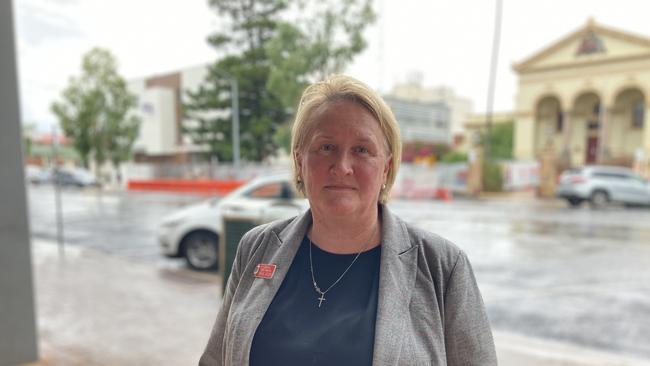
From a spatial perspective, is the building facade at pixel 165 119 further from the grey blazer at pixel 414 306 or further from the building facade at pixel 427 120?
the grey blazer at pixel 414 306

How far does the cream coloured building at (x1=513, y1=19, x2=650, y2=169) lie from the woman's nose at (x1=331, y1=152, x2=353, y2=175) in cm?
3381

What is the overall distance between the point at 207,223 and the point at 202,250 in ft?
1.64

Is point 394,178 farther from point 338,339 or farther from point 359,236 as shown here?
point 338,339

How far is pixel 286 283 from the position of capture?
5.14ft

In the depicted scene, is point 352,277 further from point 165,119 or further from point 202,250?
point 165,119

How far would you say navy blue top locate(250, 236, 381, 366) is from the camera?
1382 millimetres

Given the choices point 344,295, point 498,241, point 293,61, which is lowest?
point 498,241

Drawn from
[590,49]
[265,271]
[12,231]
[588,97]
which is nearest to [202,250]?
[12,231]

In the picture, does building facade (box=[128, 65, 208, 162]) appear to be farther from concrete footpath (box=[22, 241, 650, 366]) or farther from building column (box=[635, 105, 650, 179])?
concrete footpath (box=[22, 241, 650, 366])

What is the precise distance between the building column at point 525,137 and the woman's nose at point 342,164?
41149mm

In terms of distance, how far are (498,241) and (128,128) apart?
32.2 meters

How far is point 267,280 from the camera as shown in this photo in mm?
1566

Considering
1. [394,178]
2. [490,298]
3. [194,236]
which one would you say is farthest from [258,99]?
[394,178]

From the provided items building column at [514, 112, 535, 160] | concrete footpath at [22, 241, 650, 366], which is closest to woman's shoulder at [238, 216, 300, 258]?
concrete footpath at [22, 241, 650, 366]
